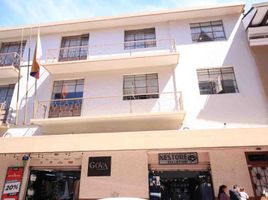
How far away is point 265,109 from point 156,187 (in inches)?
219

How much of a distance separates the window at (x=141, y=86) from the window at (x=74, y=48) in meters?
2.89

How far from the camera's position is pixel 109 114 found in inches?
420

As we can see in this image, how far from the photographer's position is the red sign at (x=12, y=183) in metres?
9.88

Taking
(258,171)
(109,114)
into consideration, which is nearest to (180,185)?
(258,171)

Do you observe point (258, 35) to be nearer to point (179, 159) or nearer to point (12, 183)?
point (179, 159)

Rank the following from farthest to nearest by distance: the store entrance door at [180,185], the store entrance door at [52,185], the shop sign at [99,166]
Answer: the store entrance door at [52,185] < the shop sign at [99,166] < the store entrance door at [180,185]

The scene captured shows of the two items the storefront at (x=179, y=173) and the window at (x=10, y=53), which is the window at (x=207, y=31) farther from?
the window at (x=10, y=53)

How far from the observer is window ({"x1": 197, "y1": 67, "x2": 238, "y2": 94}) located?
10.4 m

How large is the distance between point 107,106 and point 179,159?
159 inches

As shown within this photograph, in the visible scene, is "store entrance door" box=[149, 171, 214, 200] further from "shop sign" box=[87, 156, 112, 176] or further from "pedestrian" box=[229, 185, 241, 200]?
"shop sign" box=[87, 156, 112, 176]

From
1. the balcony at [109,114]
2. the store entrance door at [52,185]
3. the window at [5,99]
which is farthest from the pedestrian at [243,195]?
the window at [5,99]

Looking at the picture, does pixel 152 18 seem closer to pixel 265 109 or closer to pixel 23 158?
pixel 265 109

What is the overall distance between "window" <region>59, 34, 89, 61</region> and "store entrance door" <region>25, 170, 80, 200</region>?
588 cm

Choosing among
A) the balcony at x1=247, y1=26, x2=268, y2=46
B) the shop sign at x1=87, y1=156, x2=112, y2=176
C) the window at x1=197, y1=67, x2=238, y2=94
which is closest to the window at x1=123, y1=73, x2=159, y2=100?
the window at x1=197, y1=67, x2=238, y2=94
